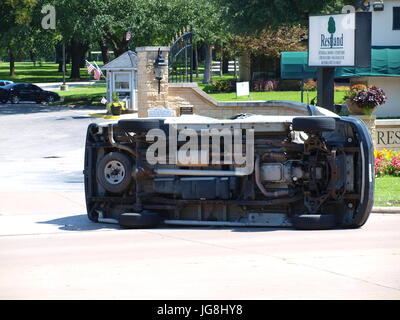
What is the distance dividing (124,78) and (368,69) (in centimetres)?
1222

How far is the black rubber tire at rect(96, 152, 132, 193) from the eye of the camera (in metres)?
12.9

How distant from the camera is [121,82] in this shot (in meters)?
43.0

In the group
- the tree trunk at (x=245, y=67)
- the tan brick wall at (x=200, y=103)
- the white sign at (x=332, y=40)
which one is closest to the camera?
the white sign at (x=332, y=40)

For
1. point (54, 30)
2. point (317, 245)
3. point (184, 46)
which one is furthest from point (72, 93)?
point (317, 245)

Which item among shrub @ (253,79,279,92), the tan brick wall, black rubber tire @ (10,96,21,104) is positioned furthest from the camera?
shrub @ (253,79,279,92)

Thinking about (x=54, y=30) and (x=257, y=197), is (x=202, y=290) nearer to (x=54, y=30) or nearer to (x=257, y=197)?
(x=257, y=197)

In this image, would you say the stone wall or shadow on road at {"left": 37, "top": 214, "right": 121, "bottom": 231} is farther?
the stone wall

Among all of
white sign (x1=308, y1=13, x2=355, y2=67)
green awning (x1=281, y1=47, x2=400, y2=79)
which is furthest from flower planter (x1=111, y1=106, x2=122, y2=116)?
white sign (x1=308, y1=13, x2=355, y2=67)

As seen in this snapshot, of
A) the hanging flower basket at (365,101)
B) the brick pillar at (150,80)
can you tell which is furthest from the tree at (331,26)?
the brick pillar at (150,80)

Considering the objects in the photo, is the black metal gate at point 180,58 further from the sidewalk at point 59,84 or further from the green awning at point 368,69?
the sidewalk at point 59,84

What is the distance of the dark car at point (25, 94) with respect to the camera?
53406 mm

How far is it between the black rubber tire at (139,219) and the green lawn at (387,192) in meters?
4.44

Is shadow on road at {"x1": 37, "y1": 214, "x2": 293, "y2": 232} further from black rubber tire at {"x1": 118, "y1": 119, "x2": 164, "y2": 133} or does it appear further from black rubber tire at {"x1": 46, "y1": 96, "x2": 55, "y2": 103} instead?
black rubber tire at {"x1": 46, "y1": 96, "x2": 55, "y2": 103}

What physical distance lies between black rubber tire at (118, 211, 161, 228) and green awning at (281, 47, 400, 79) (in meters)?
28.5
